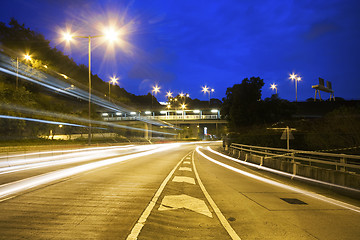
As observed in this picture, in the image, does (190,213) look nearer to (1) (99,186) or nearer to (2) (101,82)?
(1) (99,186)

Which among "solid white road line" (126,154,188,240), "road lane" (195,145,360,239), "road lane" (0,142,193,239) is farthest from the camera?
"road lane" (195,145,360,239)

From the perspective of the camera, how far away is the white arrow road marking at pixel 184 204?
21.5 feet

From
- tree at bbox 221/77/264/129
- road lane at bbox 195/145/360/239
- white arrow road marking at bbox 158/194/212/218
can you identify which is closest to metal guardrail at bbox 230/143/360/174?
road lane at bbox 195/145/360/239

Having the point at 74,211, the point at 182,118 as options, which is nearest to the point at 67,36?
the point at 74,211

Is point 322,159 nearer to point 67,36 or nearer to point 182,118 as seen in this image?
point 67,36

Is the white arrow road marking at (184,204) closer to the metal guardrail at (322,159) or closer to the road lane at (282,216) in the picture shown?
the road lane at (282,216)

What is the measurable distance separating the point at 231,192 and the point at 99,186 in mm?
4459

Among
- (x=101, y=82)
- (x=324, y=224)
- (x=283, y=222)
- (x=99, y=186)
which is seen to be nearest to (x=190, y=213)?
(x=283, y=222)

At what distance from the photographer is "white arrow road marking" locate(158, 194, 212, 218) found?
257 inches

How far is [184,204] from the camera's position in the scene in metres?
7.09

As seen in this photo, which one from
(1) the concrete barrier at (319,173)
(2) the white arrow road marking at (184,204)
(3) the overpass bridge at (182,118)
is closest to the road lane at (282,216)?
(2) the white arrow road marking at (184,204)

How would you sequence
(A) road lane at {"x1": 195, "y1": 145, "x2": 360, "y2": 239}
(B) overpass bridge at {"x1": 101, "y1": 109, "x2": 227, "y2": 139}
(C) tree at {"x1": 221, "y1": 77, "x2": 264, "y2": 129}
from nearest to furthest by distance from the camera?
(A) road lane at {"x1": 195, "y1": 145, "x2": 360, "y2": 239} < (C) tree at {"x1": 221, "y1": 77, "x2": 264, "y2": 129} < (B) overpass bridge at {"x1": 101, "y1": 109, "x2": 227, "y2": 139}

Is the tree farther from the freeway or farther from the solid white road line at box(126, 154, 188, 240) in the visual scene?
the solid white road line at box(126, 154, 188, 240)

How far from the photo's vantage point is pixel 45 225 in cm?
521
